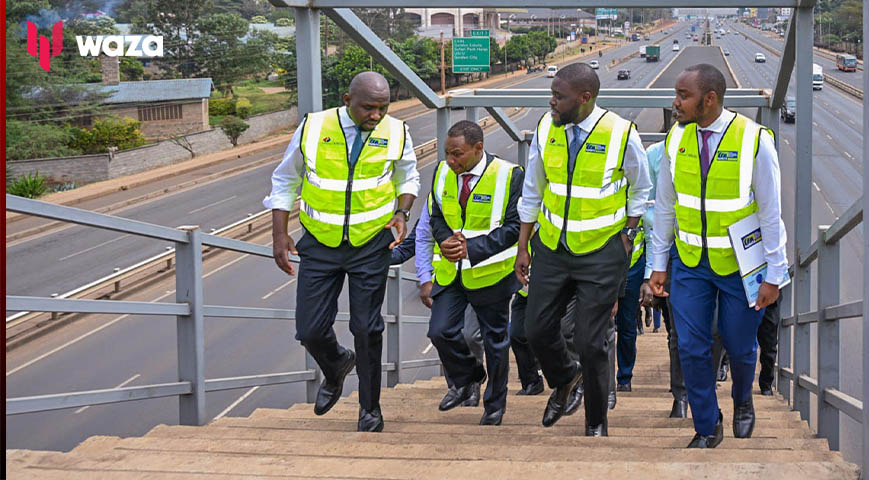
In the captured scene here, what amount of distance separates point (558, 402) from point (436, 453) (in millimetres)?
1475

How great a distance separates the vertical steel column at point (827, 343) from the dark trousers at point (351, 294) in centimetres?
209

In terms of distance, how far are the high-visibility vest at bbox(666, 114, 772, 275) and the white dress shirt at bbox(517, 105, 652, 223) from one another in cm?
20

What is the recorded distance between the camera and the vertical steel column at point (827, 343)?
190 inches

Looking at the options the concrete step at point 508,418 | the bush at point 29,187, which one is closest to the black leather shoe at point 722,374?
the concrete step at point 508,418

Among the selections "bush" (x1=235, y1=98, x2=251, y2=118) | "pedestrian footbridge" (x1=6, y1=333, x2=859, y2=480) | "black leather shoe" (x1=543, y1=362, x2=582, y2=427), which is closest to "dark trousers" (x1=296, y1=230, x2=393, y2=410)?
"pedestrian footbridge" (x1=6, y1=333, x2=859, y2=480)

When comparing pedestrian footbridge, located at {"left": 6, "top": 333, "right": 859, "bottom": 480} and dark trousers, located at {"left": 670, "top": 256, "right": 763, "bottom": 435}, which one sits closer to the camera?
pedestrian footbridge, located at {"left": 6, "top": 333, "right": 859, "bottom": 480}

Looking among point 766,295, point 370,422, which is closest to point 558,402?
point 370,422

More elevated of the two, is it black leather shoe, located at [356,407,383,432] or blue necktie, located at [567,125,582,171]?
blue necktie, located at [567,125,582,171]

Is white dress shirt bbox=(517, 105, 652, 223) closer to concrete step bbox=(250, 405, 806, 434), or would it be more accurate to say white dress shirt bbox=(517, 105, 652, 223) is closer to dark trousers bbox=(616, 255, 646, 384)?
concrete step bbox=(250, 405, 806, 434)

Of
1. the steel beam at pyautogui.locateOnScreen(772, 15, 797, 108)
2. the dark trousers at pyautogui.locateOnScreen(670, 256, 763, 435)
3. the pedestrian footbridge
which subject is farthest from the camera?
the steel beam at pyautogui.locateOnScreen(772, 15, 797, 108)

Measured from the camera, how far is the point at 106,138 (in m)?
45.0

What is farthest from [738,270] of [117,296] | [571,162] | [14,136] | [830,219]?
[14,136]

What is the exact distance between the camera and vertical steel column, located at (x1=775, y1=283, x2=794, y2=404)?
7.18 m

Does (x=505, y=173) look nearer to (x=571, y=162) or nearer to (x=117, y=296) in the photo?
(x=571, y=162)
